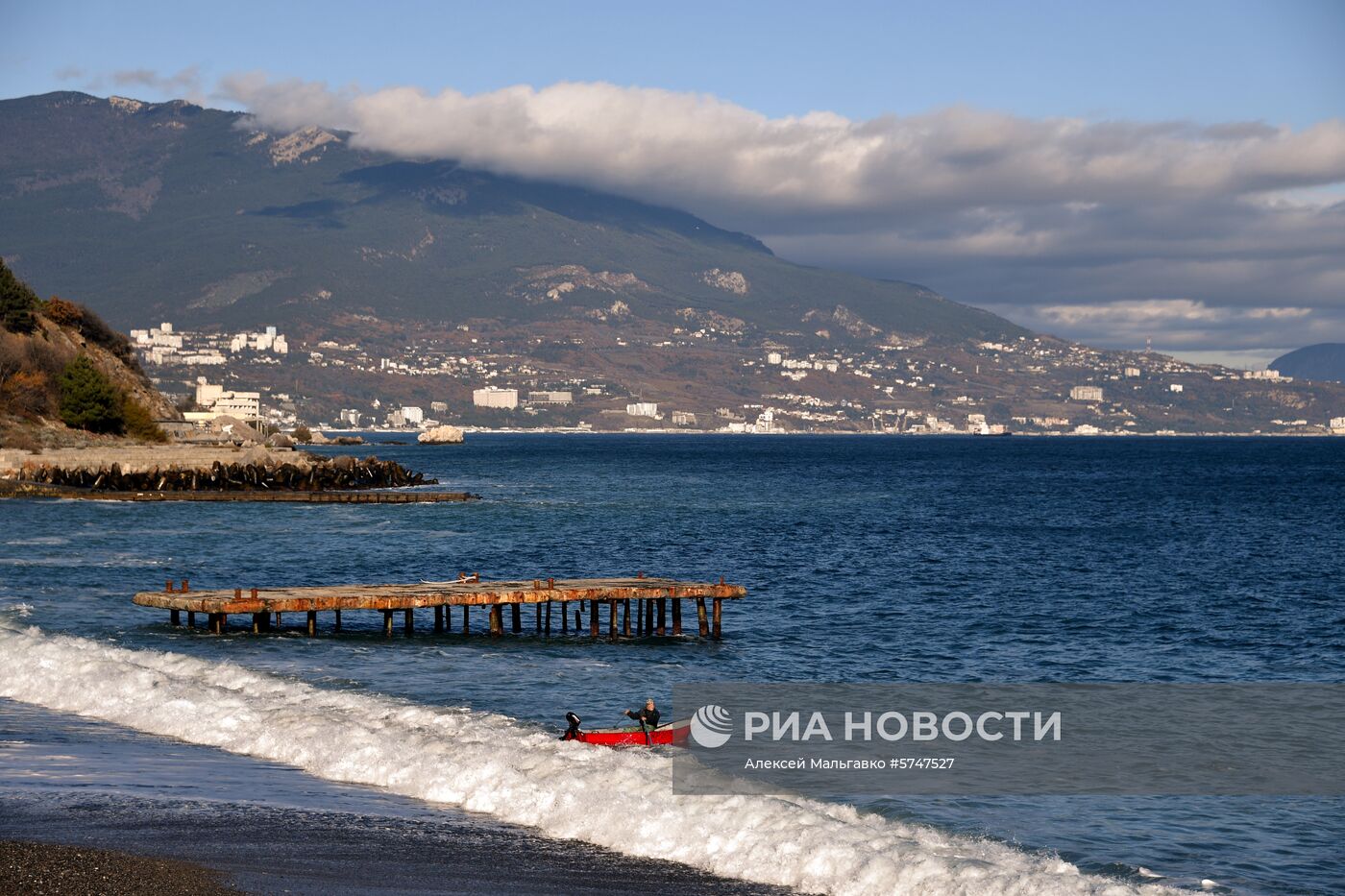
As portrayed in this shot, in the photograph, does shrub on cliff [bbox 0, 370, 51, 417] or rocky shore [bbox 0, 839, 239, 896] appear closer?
rocky shore [bbox 0, 839, 239, 896]

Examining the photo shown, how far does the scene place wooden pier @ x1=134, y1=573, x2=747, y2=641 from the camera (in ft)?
127

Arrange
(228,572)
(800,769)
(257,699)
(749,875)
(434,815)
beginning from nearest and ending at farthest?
(749,875)
(434,815)
(800,769)
(257,699)
(228,572)

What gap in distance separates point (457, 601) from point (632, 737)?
1502 cm

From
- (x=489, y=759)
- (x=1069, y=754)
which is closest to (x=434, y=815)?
(x=489, y=759)

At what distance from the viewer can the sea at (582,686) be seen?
57.2 ft

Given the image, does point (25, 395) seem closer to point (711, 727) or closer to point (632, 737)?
point (711, 727)

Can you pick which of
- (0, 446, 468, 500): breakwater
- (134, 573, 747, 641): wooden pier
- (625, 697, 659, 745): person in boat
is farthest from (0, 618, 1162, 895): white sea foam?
(0, 446, 468, 500): breakwater

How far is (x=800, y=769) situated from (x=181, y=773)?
9.61m

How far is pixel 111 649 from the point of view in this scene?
3266 cm

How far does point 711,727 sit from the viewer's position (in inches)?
1022

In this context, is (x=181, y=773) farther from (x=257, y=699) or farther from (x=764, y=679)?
(x=764, y=679)

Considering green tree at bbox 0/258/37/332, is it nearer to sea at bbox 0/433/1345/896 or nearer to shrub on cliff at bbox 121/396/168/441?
shrub on cliff at bbox 121/396/168/441

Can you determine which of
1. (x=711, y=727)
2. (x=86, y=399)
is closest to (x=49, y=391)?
(x=86, y=399)

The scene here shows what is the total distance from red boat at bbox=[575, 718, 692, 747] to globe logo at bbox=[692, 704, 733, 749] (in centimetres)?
39
